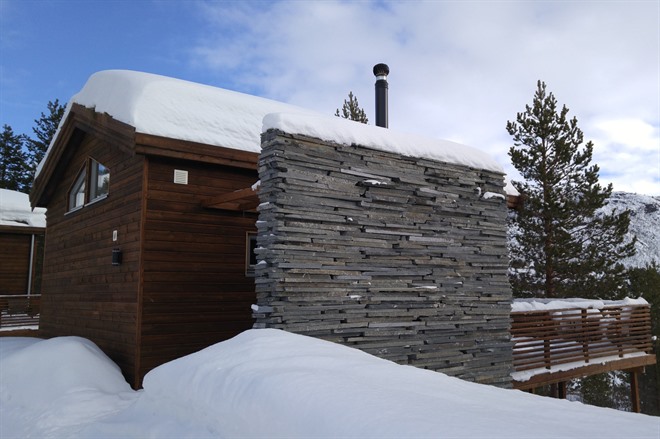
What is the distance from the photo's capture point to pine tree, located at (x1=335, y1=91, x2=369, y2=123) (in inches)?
1051

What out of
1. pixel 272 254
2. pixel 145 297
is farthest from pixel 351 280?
pixel 145 297

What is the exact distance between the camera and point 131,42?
11234 millimetres

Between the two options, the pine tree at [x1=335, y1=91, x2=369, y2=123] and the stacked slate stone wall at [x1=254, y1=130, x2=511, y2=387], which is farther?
the pine tree at [x1=335, y1=91, x2=369, y2=123]

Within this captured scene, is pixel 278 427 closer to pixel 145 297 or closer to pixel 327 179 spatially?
pixel 327 179

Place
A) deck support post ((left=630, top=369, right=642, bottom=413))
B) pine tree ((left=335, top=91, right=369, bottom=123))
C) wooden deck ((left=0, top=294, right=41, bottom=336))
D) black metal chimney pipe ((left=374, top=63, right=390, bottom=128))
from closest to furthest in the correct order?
black metal chimney pipe ((left=374, top=63, right=390, bottom=128)), deck support post ((left=630, top=369, right=642, bottom=413)), wooden deck ((left=0, top=294, right=41, bottom=336)), pine tree ((left=335, top=91, right=369, bottom=123))

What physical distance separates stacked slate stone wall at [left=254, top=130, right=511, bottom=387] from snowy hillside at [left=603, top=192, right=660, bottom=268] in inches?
3347

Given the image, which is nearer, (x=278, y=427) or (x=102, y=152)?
(x=278, y=427)

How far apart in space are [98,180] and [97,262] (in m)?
1.74

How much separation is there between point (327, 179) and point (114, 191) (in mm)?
4533

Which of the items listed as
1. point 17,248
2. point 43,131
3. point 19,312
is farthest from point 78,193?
point 43,131

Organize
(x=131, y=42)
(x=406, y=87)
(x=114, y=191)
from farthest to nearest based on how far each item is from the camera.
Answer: (x=406, y=87), (x=131, y=42), (x=114, y=191)

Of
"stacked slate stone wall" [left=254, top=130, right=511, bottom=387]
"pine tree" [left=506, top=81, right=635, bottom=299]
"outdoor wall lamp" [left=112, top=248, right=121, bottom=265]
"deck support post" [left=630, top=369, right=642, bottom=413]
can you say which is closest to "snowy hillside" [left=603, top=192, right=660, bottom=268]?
"pine tree" [left=506, top=81, right=635, bottom=299]

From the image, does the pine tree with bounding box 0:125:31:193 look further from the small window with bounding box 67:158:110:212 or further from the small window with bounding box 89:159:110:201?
the small window with bounding box 89:159:110:201

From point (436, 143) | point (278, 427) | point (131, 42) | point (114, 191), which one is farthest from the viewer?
point (131, 42)
